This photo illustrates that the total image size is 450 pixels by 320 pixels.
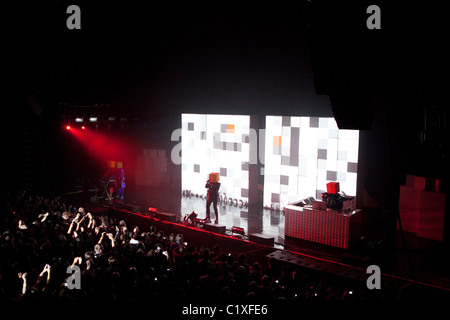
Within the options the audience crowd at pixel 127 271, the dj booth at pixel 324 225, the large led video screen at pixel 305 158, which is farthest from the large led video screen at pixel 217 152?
the audience crowd at pixel 127 271

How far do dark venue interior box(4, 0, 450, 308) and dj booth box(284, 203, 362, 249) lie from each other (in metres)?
0.04

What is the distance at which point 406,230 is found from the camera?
8.65 m

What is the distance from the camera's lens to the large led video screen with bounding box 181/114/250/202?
37.7ft

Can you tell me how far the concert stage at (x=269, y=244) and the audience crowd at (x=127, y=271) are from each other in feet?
0.78

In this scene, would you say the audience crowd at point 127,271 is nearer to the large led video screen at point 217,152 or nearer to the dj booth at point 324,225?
the dj booth at point 324,225

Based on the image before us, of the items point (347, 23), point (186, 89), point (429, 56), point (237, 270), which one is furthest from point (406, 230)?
point (186, 89)

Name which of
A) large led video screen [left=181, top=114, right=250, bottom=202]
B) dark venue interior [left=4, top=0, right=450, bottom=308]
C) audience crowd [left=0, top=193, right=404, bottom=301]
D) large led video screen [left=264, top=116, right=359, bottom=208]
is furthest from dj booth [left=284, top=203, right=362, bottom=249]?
large led video screen [left=181, top=114, right=250, bottom=202]

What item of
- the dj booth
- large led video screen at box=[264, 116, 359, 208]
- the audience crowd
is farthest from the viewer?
large led video screen at box=[264, 116, 359, 208]

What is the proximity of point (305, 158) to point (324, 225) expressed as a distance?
278 centimetres

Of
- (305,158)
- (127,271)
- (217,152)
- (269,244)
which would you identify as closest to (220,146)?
(217,152)

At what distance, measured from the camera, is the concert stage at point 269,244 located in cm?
603

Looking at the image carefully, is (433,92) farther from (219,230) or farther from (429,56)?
(219,230)

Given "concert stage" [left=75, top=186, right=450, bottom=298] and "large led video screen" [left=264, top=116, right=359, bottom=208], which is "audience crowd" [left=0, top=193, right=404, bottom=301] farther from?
"large led video screen" [left=264, top=116, right=359, bottom=208]

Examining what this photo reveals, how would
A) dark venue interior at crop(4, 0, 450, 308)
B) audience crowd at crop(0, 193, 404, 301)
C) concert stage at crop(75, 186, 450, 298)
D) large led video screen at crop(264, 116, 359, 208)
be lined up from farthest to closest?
1. large led video screen at crop(264, 116, 359, 208)
2. concert stage at crop(75, 186, 450, 298)
3. dark venue interior at crop(4, 0, 450, 308)
4. audience crowd at crop(0, 193, 404, 301)
